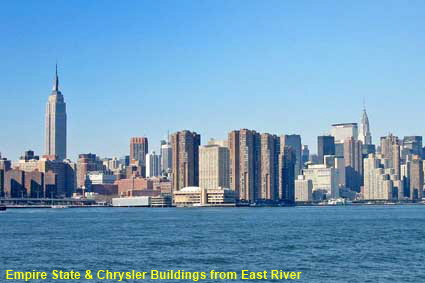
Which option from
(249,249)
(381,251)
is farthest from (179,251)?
(381,251)

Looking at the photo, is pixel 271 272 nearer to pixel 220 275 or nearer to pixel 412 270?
pixel 220 275

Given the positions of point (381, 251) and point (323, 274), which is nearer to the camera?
point (323, 274)

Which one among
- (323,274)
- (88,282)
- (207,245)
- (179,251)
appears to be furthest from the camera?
(207,245)

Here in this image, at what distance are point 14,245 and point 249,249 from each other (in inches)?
886

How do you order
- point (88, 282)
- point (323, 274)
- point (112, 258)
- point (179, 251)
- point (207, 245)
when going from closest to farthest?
point (88, 282) → point (323, 274) → point (112, 258) → point (179, 251) → point (207, 245)

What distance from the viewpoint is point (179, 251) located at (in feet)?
246

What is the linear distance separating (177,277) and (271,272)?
6.61m

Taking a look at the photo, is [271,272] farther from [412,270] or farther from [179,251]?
[179,251]

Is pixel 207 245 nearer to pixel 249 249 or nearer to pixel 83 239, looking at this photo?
pixel 249 249

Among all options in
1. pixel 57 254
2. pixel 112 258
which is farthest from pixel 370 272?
pixel 57 254

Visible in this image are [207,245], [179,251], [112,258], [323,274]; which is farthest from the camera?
[207,245]

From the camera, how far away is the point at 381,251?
75250 millimetres

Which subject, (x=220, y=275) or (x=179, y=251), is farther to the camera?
(x=179, y=251)

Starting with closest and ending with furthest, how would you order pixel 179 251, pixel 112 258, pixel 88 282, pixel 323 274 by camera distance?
pixel 88 282 → pixel 323 274 → pixel 112 258 → pixel 179 251
